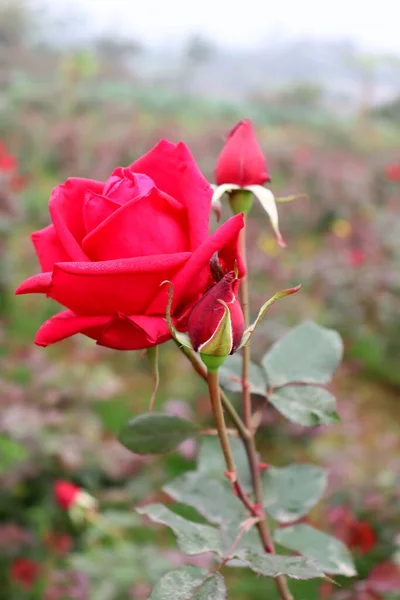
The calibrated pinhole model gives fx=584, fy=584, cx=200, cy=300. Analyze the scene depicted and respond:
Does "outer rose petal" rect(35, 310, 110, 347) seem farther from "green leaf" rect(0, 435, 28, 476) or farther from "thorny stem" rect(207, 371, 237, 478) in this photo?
"green leaf" rect(0, 435, 28, 476)

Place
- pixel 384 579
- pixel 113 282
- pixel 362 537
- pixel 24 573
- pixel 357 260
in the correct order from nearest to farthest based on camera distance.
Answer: pixel 113 282, pixel 384 579, pixel 362 537, pixel 24 573, pixel 357 260

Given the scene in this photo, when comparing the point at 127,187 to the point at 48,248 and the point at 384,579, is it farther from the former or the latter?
the point at 384,579

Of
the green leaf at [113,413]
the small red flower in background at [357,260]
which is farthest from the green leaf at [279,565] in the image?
the small red flower in background at [357,260]

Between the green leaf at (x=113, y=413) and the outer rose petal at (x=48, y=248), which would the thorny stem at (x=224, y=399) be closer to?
the outer rose petal at (x=48, y=248)

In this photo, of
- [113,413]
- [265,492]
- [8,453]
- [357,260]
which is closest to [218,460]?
[265,492]

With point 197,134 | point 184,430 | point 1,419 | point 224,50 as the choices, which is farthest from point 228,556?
point 224,50

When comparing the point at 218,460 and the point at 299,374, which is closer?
the point at 299,374

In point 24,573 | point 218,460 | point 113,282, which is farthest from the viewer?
point 24,573

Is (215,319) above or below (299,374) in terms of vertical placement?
above
